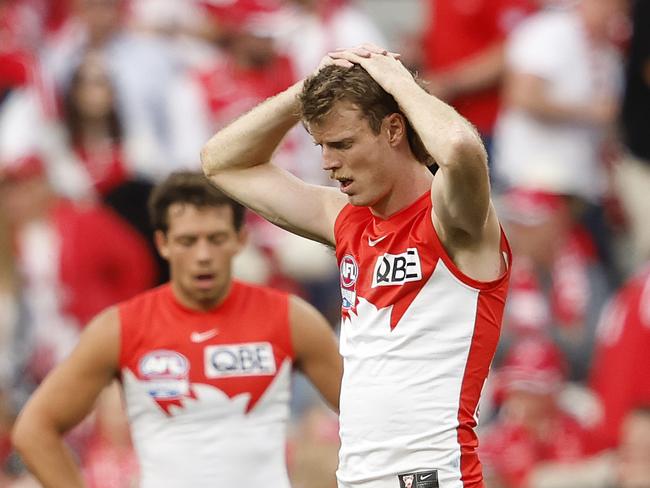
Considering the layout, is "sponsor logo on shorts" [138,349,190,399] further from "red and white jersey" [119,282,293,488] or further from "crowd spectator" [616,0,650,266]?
"crowd spectator" [616,0,650,266]

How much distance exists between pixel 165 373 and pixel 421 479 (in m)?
1.49

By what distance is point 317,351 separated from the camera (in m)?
6.02

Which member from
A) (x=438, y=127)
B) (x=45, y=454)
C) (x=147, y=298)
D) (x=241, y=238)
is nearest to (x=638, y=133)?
(x=241, y=238)

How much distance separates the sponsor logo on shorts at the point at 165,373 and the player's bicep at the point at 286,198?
757mm

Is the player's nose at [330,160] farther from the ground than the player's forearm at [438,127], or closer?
closer

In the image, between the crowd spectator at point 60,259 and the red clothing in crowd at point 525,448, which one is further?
the crowd spectator at point 60,259

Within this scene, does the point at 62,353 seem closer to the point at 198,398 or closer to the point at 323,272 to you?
the point at 323,272

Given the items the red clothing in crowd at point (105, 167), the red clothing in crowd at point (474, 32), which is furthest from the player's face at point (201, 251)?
the red clothing in crowd at point (474, 32)

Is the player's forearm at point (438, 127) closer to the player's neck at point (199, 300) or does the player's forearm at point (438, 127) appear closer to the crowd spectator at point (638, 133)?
the player's neck at point (199, 300)

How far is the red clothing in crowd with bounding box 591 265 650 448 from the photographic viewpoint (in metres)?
8.58

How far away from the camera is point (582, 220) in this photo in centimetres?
1015

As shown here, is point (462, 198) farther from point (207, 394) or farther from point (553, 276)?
point (553, 276)

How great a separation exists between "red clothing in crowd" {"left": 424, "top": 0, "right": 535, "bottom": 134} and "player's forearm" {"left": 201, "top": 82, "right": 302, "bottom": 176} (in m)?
4.96

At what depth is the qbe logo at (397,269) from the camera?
474 cm
